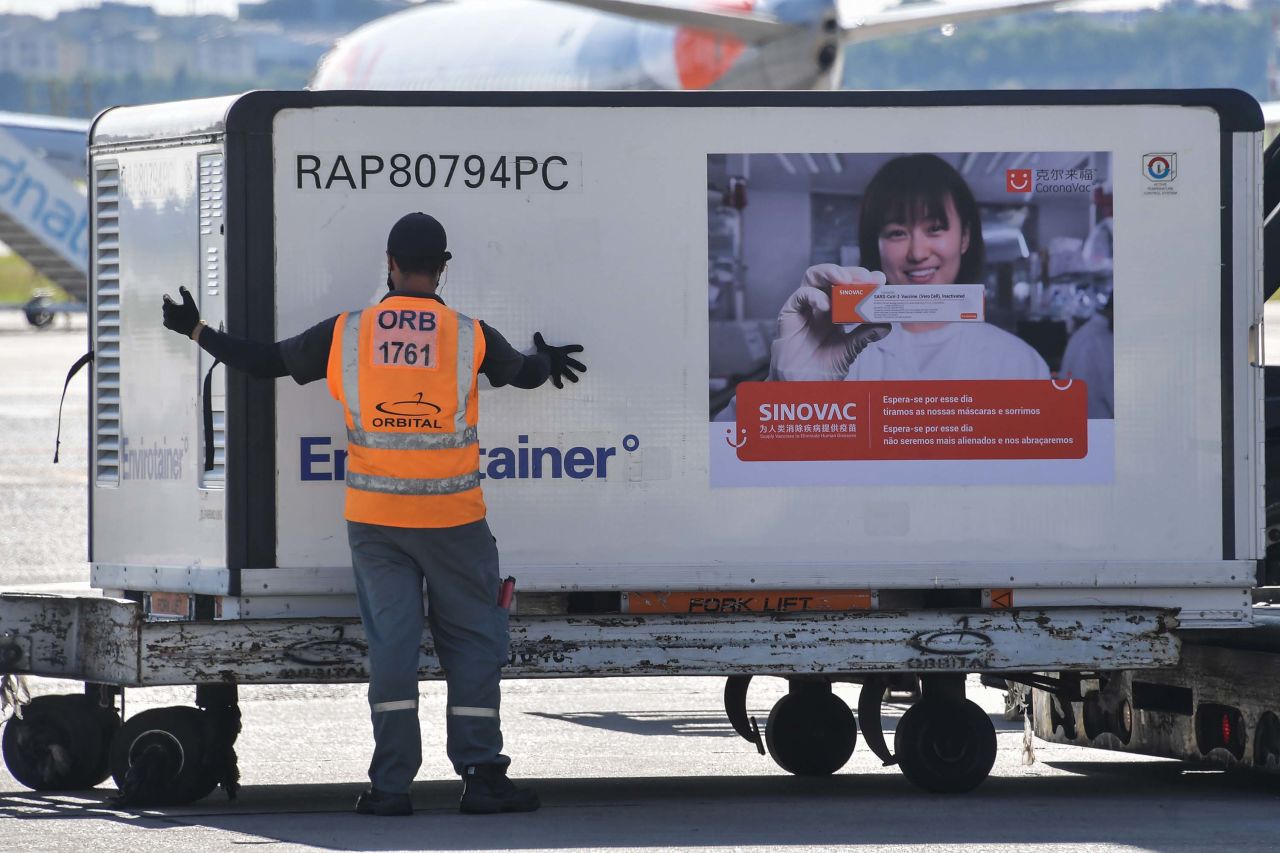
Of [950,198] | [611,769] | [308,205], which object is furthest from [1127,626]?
[308,205]

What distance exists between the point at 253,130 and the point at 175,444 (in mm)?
1100

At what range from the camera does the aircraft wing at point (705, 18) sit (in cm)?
2483

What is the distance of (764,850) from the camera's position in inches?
235

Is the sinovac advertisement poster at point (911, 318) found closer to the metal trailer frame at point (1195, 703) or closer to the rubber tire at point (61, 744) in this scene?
the metal trailer frame at point (1195, 703)

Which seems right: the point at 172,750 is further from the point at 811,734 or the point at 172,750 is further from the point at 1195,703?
the point at 1195,703

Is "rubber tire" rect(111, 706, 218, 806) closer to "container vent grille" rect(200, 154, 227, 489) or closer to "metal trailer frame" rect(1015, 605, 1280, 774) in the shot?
"container vent grille" rect(200, 154, 227, 489)

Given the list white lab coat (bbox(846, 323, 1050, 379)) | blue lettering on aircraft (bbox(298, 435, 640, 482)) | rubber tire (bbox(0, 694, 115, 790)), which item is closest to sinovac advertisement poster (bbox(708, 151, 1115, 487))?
→ white lab coat (bbox(846, 323, 1050, 379))

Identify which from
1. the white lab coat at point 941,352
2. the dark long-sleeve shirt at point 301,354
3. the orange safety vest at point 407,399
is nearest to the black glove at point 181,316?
the dark long-sleeve shirt at point 301,354

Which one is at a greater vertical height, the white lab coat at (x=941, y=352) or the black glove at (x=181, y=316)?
the black glove at (x=181, y=316)

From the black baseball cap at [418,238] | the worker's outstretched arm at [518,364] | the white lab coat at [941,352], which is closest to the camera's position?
the black baseball cap at [418,238]

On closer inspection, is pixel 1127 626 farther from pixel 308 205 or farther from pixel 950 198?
pixel 308 205

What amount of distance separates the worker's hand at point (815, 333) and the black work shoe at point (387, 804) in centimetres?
180

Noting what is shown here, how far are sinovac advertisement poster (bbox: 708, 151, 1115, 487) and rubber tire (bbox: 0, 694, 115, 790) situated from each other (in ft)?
7.69

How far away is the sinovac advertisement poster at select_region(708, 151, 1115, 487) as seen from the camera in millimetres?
6754
